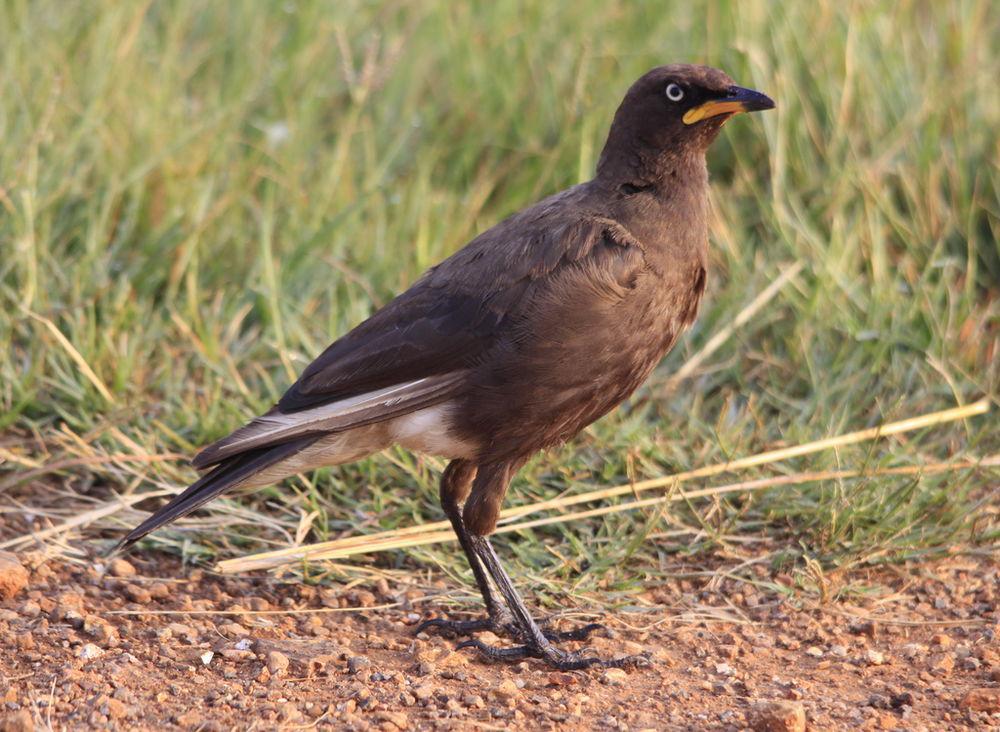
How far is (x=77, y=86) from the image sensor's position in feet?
20.7

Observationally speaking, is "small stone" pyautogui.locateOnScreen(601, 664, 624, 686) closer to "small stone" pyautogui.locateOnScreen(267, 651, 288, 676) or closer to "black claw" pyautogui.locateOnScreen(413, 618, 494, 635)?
"black claw" pyautogui.locateOnScreen(413, 618, 494, 635)

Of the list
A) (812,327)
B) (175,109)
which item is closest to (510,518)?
(812,327)

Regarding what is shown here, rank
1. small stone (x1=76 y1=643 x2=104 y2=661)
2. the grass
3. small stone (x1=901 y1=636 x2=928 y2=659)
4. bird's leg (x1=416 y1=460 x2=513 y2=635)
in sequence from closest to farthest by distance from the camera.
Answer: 1. small stone (x1=76 y1=643 x2=104 y2=661)
2. small stone (x1=901 y1=636 x2=928 y2=659)
3. bird's leg (x1=416 y1=460 x2=513 y2=635)
4. the grass

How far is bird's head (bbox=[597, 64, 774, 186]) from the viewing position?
4348 mm

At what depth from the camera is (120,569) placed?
175 inches

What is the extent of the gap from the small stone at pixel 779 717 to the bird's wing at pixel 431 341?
128cm

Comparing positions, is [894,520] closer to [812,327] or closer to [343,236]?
[812,327]

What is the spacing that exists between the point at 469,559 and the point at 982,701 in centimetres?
155

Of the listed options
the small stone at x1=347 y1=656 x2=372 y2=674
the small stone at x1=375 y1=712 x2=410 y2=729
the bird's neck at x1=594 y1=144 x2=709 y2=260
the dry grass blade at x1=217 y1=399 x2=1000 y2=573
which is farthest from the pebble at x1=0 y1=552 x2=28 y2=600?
the bird's neck at x1=594 y1=144 x2=709 y2=260

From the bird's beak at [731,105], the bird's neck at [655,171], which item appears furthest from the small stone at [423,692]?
the bird's beak at [731,105]

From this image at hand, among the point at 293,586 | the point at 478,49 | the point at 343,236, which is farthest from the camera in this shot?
the point at 478,49

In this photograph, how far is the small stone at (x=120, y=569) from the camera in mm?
4445

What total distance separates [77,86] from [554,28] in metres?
2.33

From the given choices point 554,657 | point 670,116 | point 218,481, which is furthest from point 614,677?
point 670,116
